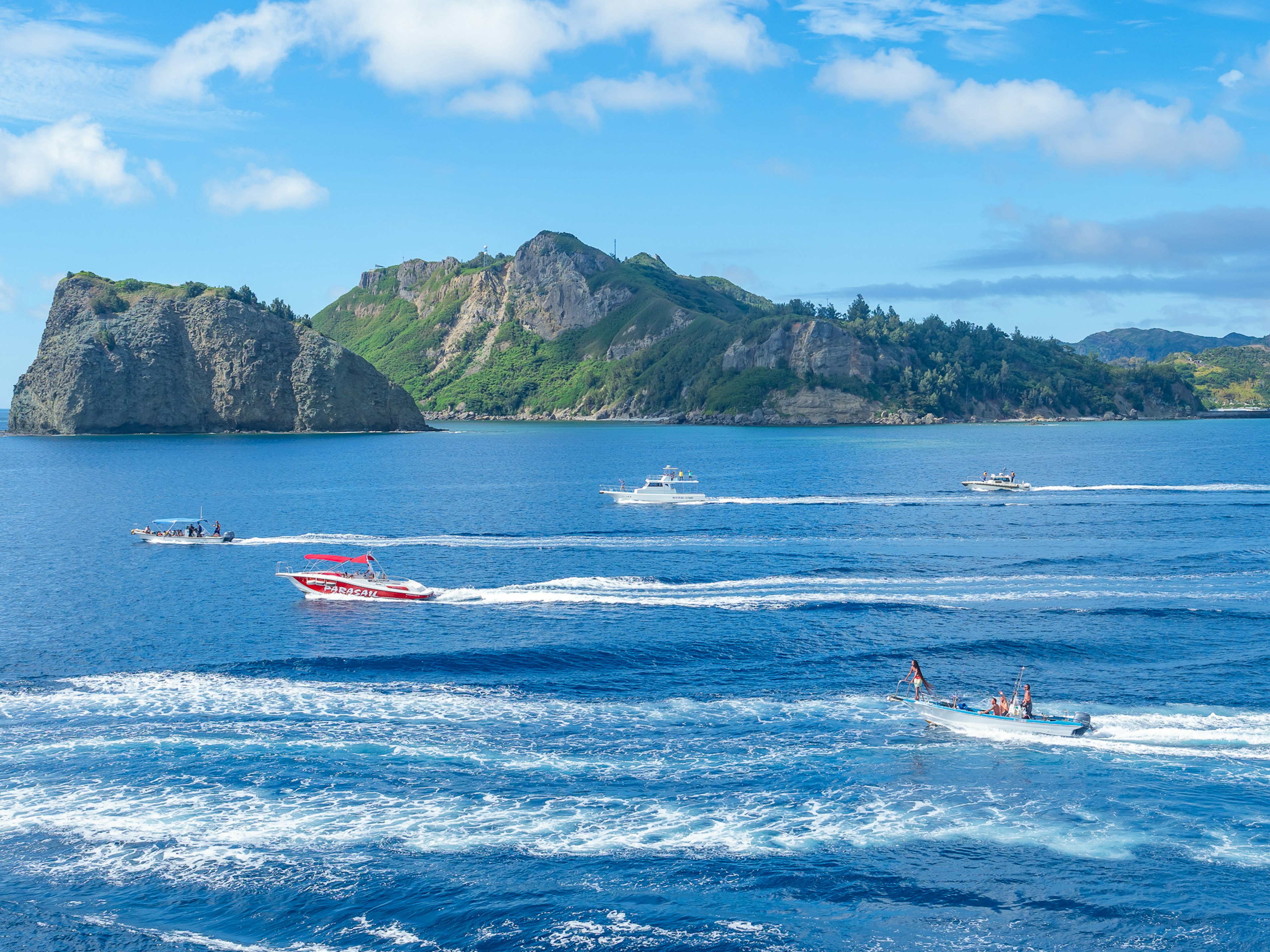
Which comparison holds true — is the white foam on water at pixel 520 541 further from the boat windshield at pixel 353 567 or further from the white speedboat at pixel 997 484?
the white speedboat at pixel 997 484

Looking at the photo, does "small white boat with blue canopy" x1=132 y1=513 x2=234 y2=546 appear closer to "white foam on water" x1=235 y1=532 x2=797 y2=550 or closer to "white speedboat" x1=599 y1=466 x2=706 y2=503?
"white foam on water" x1=235 y1=532 x2=797 y2=550

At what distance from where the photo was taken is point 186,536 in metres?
116

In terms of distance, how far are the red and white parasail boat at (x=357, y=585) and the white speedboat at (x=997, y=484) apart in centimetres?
10341

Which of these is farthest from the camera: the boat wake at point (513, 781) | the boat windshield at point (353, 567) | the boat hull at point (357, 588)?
the boat windshield at point (353, 567)

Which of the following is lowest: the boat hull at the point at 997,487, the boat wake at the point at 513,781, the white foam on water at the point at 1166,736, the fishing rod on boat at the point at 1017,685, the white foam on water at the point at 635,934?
the white foam on water at the point at 635,934

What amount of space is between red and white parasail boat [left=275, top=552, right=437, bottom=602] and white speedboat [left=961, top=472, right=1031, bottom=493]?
103407mm

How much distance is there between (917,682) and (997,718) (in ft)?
15.8

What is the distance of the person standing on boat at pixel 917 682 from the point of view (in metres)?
55.3

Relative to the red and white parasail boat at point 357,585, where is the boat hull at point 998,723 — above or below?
below

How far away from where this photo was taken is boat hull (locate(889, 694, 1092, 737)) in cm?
5169

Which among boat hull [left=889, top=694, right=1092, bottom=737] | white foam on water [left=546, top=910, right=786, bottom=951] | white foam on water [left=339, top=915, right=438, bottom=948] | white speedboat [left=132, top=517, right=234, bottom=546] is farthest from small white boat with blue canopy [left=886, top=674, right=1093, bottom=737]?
A: white speedboat [left=132, top=517, right=234, bottom=546]

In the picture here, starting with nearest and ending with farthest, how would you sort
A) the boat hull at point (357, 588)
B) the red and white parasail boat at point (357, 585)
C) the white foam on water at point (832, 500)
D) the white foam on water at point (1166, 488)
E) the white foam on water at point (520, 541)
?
1. the boat hull at point (357, 588)
2. the red and white parasail boat at point (357, 585)
3. the white foam on water at point (520, 541)
4. the white foam on water at point (832, 500)
5. the white foam on water at point (1166, 488)

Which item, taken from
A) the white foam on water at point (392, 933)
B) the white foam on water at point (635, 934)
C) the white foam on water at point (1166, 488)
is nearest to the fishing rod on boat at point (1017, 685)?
the white foam on water at point (635, 934)

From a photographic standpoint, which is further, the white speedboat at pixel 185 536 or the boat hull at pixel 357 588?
the white speedboat at pixel 185 536
